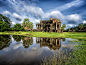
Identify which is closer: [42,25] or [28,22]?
[42,25]

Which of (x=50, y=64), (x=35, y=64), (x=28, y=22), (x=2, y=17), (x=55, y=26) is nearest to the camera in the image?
(x=50, y=64)

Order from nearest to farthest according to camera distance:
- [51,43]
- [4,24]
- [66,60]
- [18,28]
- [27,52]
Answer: [66,60]
[27,52]
[51,43]
[4,24]
[18,28]

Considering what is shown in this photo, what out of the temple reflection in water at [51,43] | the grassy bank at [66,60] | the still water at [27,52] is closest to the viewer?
the grassy bank at [66,60]

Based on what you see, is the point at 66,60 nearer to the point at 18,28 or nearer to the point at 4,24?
the point at 4,24

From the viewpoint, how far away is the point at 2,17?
68000mm

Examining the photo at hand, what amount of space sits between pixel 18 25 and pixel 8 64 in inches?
3501

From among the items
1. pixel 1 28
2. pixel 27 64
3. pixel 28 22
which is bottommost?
pixel 27 64

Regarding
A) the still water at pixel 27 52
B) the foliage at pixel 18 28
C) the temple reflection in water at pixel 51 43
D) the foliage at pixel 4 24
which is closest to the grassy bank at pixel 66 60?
the still water at pixel 27 52

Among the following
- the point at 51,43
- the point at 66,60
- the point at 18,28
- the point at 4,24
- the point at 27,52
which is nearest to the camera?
the point at 66,60

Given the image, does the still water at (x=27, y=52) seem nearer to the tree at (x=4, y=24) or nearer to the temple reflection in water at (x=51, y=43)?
the temple reflection in water at (x=51, y=43)

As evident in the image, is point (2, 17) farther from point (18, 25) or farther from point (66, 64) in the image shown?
point (66, 64)

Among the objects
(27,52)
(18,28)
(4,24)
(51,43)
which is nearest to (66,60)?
(27,52)

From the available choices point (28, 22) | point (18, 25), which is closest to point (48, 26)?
point (28, 22)

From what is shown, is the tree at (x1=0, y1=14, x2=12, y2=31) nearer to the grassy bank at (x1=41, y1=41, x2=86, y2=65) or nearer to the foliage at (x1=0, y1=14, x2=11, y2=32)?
the foliage at (x1=0, y1=14, x2=11, y2=32)
